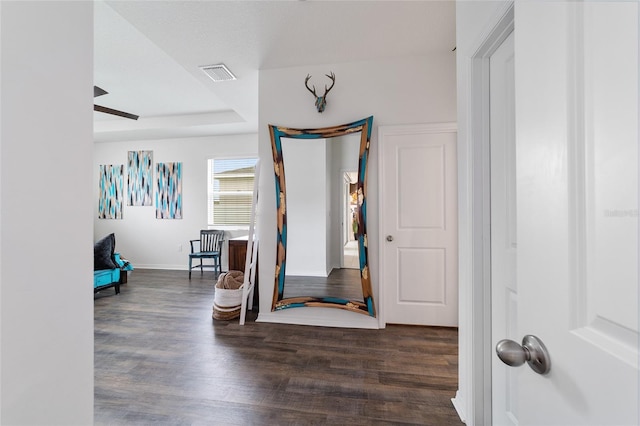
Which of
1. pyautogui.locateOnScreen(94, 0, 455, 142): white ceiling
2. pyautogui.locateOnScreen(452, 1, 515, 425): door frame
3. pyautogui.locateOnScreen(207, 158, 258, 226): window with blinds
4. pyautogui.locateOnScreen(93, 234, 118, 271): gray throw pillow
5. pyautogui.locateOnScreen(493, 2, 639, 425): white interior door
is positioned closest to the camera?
pyautogui.locateOnScreen(493, 2, 639, 425): white interior door

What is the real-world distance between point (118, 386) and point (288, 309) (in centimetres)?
148

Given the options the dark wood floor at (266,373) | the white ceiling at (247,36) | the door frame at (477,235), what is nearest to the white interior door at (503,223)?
the door frame at (477,235)

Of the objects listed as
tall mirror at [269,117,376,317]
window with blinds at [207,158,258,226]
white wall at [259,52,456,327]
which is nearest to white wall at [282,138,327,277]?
tall mirror at [269,117,376,317]

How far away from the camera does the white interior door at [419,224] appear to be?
8.94 ft

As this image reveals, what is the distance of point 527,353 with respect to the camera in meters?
0.53

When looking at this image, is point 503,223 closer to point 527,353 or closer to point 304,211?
point 527,353

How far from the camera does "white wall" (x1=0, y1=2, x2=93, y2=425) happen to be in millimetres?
709

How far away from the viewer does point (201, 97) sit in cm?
412

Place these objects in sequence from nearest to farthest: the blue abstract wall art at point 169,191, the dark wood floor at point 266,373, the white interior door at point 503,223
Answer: the white interior door at point 503,223 → the dark wood floor at point 266,373 → the blue abstract wall art at point 169,191

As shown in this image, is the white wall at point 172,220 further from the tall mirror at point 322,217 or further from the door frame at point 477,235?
the door frame at point 477,235

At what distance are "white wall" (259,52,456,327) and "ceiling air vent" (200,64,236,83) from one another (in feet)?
1.31

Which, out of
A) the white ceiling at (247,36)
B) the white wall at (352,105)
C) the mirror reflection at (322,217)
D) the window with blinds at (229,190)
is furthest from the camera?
the window with blinds at (229,190)

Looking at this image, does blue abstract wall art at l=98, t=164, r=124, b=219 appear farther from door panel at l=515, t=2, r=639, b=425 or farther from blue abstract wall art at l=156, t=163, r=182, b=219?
door panel at l=515, t=2, r=639, b=425

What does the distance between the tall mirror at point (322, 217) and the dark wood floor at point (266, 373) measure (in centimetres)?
35
